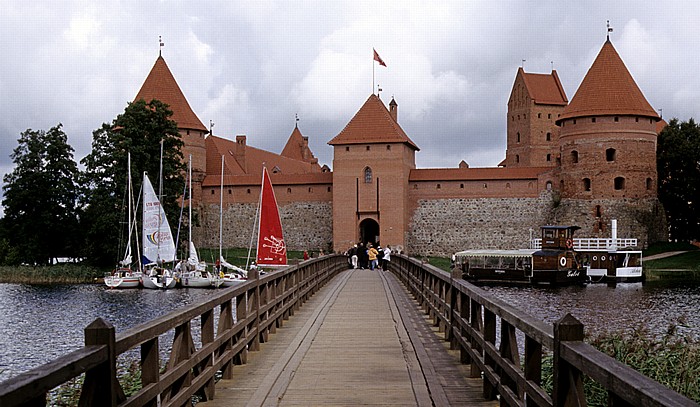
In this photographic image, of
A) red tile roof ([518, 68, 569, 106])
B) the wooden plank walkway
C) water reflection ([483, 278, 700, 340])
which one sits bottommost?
water reflection ([483, 278, 700, 340])

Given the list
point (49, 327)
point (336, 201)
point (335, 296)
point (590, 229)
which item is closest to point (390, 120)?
point (336, 201)

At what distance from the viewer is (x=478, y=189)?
39.8 meters

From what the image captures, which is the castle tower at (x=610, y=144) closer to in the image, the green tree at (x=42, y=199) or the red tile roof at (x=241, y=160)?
the red tile roof at (x=241, y=160)

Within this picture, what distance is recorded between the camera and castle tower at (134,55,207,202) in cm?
4166

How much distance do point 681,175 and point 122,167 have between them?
95.5ft

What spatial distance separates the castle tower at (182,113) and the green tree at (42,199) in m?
5.50

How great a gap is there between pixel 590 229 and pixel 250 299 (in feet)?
111

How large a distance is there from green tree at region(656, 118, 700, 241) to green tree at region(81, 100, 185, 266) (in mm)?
26084

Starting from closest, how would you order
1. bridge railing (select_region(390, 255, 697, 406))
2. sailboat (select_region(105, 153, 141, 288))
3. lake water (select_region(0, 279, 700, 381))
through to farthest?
bridge railing (select_region(390, 255, 697, 406)) < lake water (select_region(0, 279, 700, 381)) < sailboat (select_region(105, 153, 141, 288))

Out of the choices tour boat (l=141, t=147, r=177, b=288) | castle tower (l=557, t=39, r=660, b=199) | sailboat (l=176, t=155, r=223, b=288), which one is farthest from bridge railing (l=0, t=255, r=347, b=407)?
castle tower (l=557, t=39, r=660, b=199)

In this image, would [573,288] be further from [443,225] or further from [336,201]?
[336,201]

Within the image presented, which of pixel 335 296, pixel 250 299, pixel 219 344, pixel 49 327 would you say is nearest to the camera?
pixel 219 344

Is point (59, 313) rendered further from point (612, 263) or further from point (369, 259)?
point (612, 263)

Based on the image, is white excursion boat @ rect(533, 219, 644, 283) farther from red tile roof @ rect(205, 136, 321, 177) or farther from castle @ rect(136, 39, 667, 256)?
red tile roof @ rect(205, 136, 321, 177)
